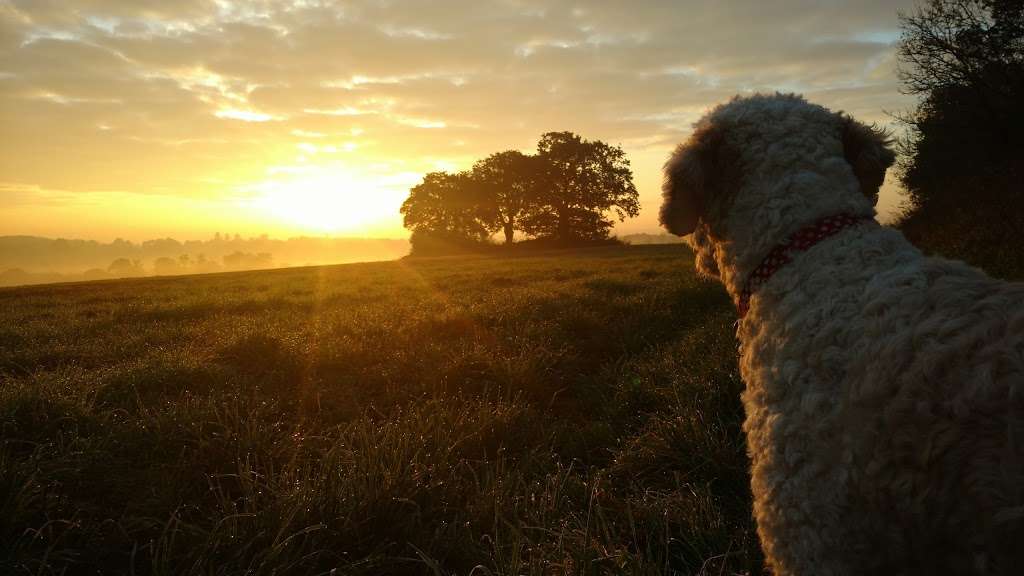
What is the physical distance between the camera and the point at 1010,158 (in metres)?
24.4

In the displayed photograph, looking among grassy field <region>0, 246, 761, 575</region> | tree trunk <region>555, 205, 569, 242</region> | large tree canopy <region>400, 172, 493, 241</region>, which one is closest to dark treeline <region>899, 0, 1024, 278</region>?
grassy field <region>0, 246, 761, 575</region>

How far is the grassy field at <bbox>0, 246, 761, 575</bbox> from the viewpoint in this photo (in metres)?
2.90

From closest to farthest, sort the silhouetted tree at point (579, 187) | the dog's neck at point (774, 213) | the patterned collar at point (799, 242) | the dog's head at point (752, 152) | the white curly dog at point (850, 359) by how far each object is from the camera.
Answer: the white curly dog at point (850, 359), the patterned collar at point (799, 242), the dog's neck at point (774, 213), the dog's head at point (752, 152), the silhouetted tree at point (579, 187)

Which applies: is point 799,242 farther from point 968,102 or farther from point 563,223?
point 563,223

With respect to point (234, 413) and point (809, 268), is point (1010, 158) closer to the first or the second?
point (809, 268)

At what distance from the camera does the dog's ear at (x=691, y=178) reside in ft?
9.25

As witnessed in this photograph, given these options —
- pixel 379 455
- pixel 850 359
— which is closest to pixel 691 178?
pixel 850 359

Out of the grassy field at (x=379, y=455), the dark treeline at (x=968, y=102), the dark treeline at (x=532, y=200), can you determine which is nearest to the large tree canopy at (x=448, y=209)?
the dark treeline at (x=532, y=200)

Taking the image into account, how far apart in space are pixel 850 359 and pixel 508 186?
5801 centimetres

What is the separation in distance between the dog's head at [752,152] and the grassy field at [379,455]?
1839 mm

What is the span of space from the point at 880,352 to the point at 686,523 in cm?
187

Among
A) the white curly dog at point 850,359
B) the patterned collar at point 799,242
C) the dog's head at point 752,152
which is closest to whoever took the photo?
the white curly dog at point 850,359

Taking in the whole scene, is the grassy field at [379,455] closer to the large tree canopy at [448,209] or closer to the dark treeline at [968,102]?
the dark treeline at [968,102]

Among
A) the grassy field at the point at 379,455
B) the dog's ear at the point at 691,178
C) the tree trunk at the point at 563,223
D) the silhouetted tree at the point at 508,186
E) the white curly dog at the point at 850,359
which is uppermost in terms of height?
the silhouetted tree at the point at 508,186
